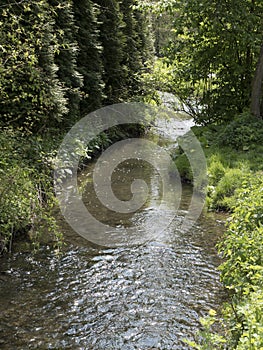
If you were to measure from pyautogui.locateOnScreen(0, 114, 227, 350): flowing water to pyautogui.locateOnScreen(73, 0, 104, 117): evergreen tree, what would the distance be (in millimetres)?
7237

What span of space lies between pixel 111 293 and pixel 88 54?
32.8 feet

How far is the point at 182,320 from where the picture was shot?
14.7 ft

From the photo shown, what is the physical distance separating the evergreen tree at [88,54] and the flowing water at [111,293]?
724cm

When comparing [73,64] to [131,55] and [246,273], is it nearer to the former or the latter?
[131,55]

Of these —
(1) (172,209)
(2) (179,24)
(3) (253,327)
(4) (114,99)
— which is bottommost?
(3) (253,327)

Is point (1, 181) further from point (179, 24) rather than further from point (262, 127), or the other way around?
point (179, 24)

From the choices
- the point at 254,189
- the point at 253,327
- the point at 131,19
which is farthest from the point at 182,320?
the point at 131,19

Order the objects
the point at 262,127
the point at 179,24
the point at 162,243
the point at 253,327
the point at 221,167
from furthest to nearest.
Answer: the point at 179,24 → the point at 262,127 → the point at 221,167 → the point at 162,243 → the point at 253,327

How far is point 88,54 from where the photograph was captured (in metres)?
13.3

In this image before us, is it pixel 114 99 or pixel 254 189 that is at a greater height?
pixel 114 99

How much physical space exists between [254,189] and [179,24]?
8.35 m

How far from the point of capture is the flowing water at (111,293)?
4.20m

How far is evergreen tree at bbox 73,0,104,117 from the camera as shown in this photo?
12.5m

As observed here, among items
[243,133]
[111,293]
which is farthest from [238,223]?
[243,133]
